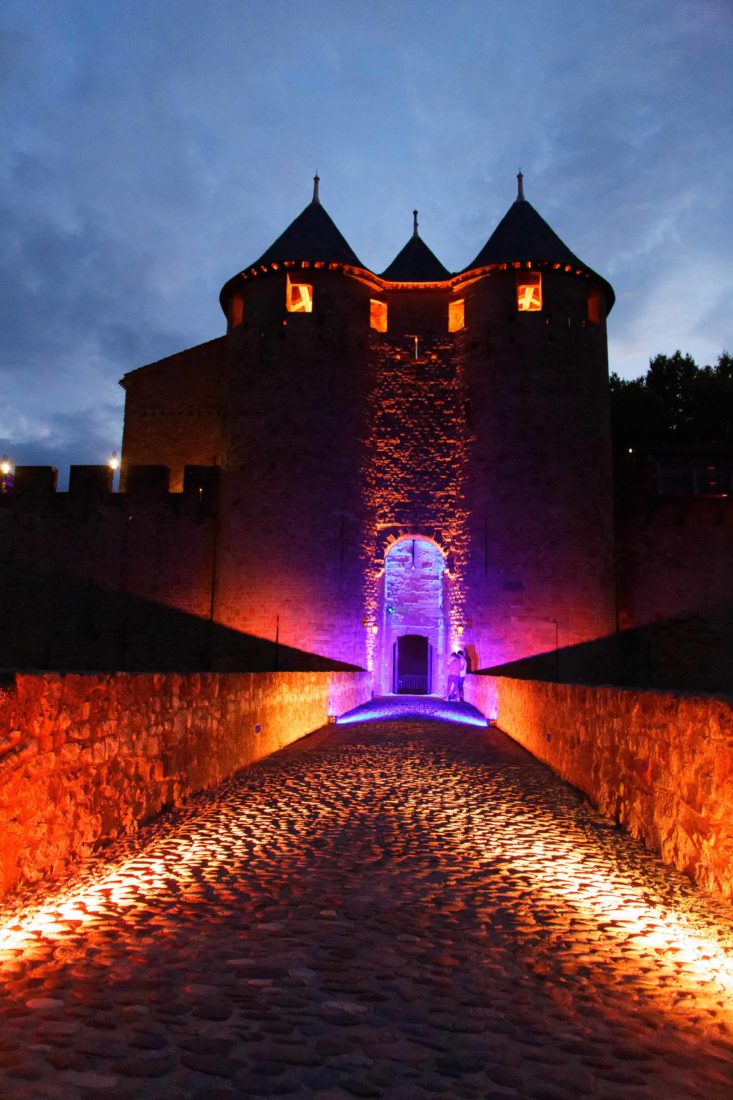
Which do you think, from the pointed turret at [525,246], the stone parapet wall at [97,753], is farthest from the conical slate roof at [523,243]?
the stone parapet wall at [97,753]

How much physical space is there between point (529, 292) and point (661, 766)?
1865cm

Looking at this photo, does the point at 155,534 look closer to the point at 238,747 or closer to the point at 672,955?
the point at 238,747

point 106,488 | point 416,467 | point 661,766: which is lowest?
point 661,766

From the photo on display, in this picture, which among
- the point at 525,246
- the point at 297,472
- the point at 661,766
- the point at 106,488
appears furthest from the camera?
the point at 106,488

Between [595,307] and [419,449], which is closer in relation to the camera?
[419,449]

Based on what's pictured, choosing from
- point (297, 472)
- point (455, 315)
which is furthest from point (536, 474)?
point (297, 472)

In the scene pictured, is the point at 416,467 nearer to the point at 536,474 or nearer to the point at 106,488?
the point at 536,474

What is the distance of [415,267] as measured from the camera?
74.5 feet

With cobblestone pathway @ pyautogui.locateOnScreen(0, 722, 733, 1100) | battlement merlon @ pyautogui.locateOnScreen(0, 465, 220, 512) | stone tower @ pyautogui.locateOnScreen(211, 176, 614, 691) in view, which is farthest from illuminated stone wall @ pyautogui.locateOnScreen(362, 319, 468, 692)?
cobblestone pathway @ pyautogui.locateOnScreen(0, 722, 733, 1100)

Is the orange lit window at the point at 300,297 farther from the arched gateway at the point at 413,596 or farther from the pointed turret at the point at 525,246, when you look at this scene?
the arched gateway at the point at 413,596

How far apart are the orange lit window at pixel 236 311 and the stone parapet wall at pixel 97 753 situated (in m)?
15.8

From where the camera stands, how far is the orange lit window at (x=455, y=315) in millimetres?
21197

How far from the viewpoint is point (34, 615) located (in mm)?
21078

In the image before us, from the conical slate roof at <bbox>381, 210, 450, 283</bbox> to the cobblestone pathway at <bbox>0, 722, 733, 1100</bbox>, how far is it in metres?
19.3
